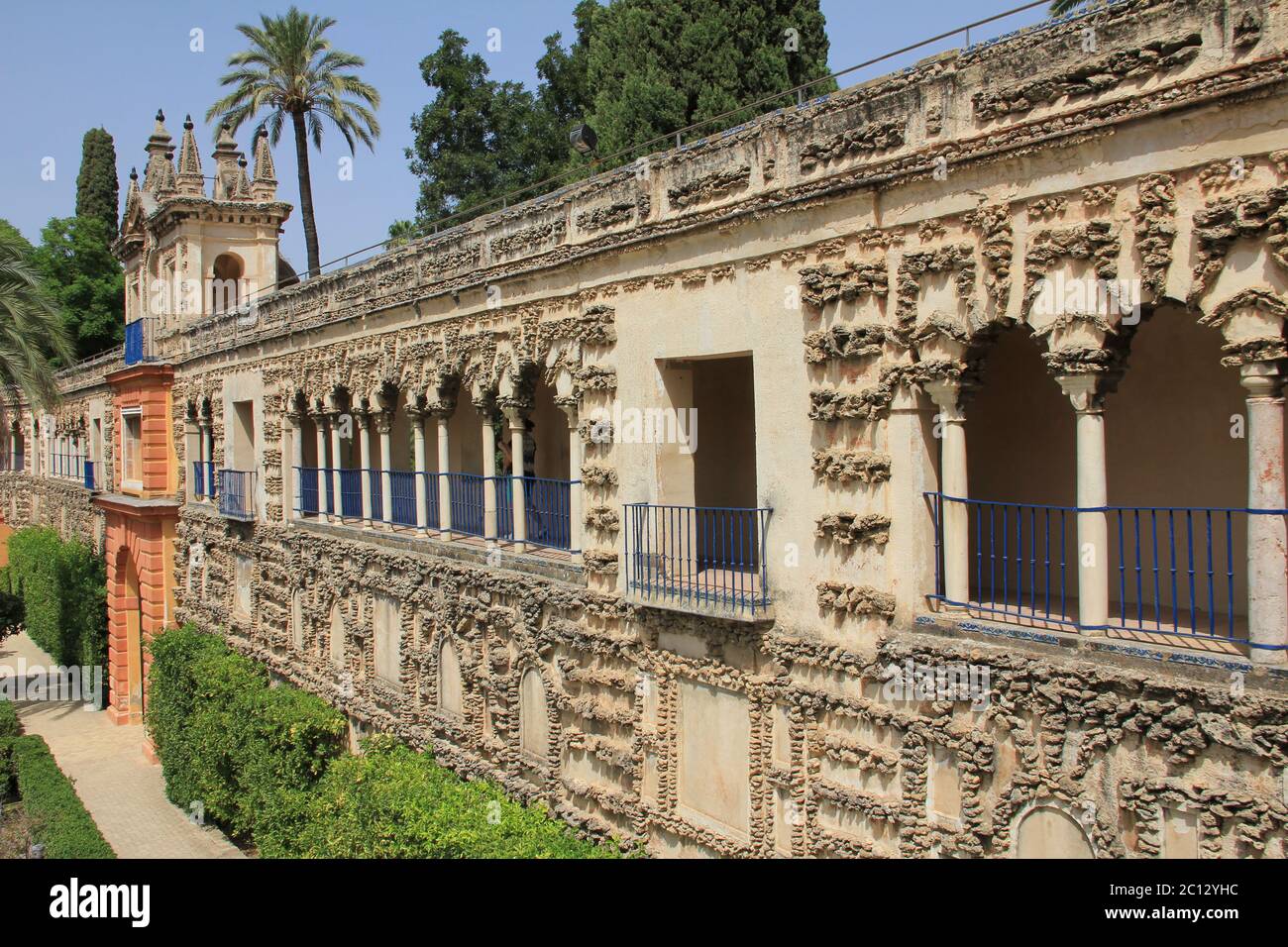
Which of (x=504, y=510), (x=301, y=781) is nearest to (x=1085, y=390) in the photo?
(x=504, y=510)

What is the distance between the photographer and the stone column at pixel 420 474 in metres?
A: 16.9

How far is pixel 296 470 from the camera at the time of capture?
21.5m

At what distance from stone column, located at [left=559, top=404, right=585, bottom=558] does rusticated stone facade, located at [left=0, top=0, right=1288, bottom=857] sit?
7 cm

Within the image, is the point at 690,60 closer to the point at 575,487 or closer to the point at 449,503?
the point at 449,503

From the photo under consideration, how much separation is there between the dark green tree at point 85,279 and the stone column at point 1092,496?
51116 mm

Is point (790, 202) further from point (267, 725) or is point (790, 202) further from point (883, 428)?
point (267, 725)

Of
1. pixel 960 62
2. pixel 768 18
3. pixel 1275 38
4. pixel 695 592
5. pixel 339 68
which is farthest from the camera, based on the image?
pixel 339 68

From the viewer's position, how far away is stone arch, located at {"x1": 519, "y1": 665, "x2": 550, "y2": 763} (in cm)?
1360

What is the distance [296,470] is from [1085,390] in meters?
17.2

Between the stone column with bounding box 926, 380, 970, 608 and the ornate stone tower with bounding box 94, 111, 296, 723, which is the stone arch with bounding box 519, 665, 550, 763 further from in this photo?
the ornate stone tower with bounding box 94, 111, 296, 723

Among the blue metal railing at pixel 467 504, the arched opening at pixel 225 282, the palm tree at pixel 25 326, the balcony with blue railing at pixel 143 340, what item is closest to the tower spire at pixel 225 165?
the arched opening at pixel 225 282

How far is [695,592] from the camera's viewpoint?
416 inches
